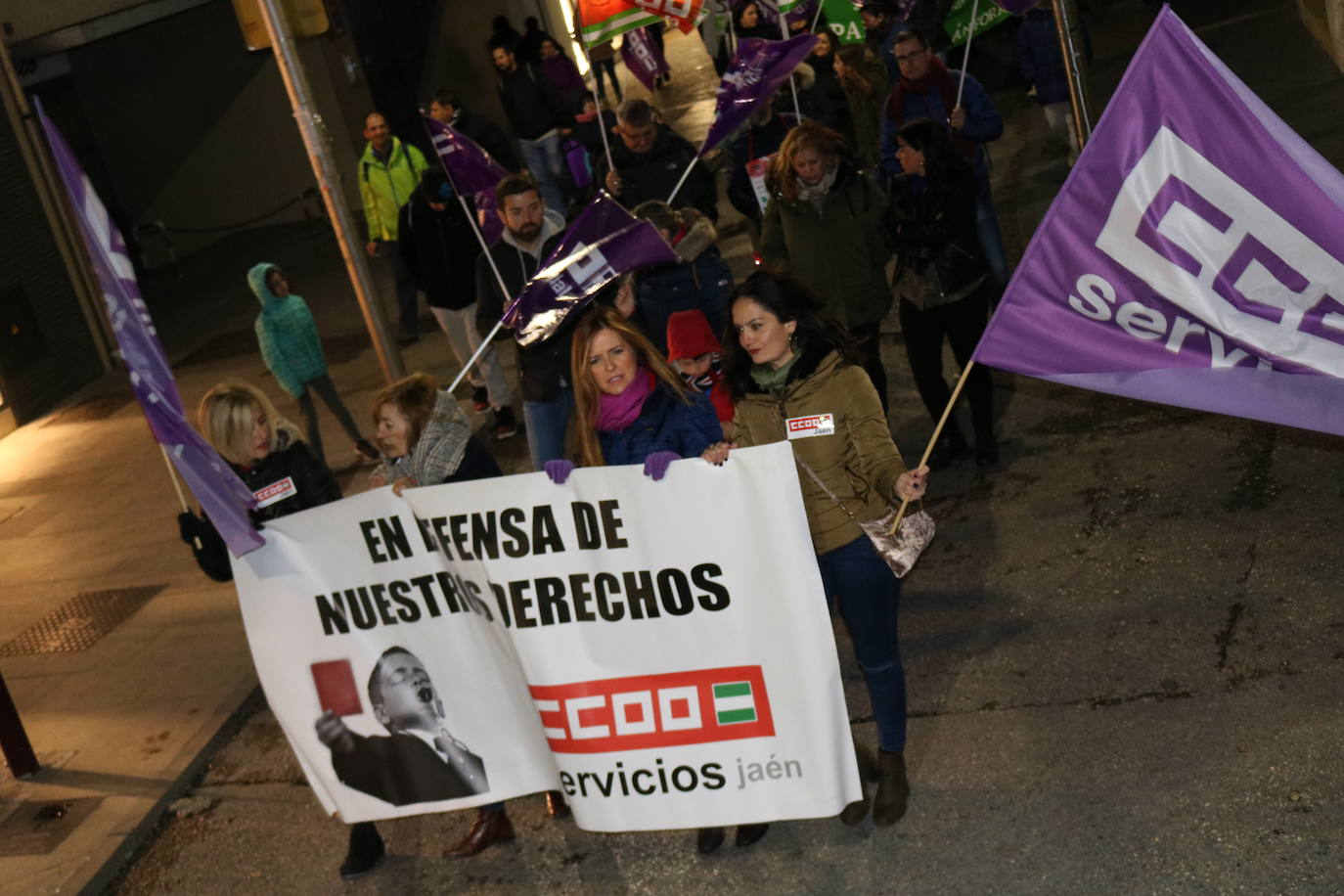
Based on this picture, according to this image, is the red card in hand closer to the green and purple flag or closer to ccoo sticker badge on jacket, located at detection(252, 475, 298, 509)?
ccoo sticker badge on jacket, located at detection(252, 475, 298, 509)

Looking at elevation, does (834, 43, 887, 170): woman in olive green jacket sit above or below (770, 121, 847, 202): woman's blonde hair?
below

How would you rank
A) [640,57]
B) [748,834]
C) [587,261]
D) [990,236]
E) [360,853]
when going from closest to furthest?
[748,834] → [360,853] → [587,261] → [990,236] → [640,57]

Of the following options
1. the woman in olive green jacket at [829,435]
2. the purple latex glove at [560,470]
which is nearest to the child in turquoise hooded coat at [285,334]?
the purple latex glove at [560,470]

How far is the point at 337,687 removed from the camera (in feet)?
18.7

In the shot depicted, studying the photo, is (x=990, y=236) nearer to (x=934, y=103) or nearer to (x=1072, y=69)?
(x=934, y=103)

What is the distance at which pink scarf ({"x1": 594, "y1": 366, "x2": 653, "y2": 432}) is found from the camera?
5406 mm

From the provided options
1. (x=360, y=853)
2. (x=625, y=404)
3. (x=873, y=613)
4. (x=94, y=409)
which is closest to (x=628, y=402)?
(x=625, y=404)

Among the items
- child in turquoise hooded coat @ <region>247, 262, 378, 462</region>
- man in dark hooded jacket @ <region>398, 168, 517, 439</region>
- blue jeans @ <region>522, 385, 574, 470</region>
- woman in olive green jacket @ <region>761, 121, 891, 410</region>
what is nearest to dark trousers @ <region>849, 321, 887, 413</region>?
woman in olive green jacket @ <region>761, 121, 891, 410</region>

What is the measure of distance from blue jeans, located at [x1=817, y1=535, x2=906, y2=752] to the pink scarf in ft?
2.71

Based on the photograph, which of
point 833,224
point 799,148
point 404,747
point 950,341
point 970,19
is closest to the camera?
point 404,747

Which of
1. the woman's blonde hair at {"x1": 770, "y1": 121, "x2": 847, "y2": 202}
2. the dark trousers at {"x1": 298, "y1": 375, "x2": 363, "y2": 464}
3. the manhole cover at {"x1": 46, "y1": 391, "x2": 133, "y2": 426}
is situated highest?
the woman's blonde hair at {"x1": 770, "y1": 121, "x2": 847, "y2": 202}

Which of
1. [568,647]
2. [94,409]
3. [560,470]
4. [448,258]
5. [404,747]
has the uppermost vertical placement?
[560,470]

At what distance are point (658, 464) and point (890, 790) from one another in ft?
4.84

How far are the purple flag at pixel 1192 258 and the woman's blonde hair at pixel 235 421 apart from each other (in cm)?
296
